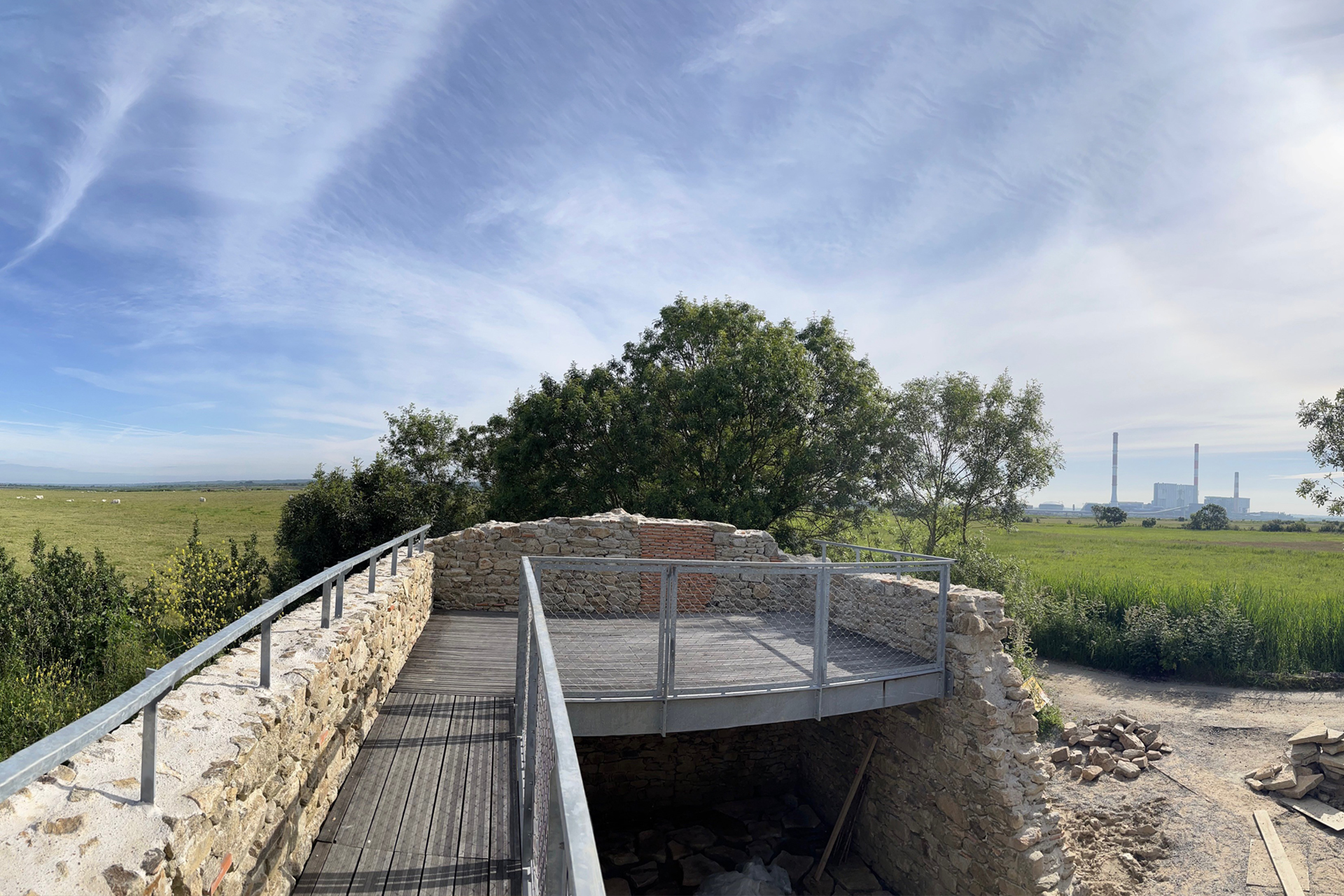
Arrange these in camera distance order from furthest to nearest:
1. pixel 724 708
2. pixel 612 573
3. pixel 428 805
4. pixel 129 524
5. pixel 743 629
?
pixel 129 524
pixel 612 573
pixel 743 629
pixel 724 708
pixel 428 805

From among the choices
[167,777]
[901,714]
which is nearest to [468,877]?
[167,777]

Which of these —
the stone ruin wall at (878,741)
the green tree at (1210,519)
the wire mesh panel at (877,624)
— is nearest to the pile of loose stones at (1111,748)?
the stone ruin wall at (878,741)

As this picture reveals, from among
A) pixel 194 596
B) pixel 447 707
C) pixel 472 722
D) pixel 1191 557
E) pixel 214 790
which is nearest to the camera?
pixel 214 790

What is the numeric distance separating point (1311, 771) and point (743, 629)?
9771mm

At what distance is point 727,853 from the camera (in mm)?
8484

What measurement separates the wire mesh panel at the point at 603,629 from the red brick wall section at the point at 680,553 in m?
0.03

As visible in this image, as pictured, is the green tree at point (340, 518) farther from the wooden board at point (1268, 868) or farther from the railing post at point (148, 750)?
the wooden board at point (1268, 868)

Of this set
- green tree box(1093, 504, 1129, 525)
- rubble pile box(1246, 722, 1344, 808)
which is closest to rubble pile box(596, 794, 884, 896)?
rubble pile box(1246, 722, 1344, 808)

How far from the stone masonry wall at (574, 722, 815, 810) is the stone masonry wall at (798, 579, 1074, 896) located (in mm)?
1987

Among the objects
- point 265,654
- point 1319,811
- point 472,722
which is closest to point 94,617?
point 472,722

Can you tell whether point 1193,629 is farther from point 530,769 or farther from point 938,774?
point 530,769

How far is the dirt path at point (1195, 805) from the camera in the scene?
8500 millimetres

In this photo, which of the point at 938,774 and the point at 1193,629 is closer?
the point at 938,774

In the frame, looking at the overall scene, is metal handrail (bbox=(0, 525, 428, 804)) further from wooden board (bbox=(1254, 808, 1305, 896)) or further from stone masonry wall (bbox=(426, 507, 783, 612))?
wooden board (bbox=(1254, 808, 1305, 896))
